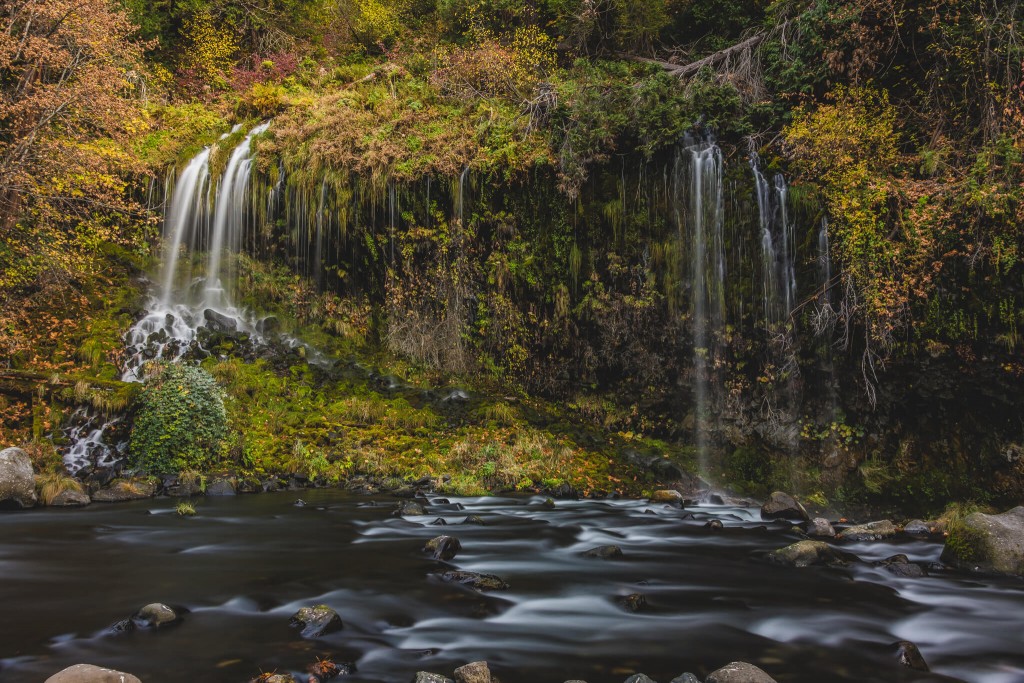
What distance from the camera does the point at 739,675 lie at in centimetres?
320

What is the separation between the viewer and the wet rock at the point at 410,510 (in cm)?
766

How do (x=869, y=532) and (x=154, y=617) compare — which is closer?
(x=154, y=617)

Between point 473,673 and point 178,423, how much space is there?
795 cm

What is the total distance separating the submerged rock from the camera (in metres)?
6.11

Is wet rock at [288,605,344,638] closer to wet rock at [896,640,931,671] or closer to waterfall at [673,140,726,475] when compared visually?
wet rock at [896,640,931,671]

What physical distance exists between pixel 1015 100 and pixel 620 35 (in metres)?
9.28

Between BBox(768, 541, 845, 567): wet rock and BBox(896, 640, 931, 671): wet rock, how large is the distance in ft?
6.40

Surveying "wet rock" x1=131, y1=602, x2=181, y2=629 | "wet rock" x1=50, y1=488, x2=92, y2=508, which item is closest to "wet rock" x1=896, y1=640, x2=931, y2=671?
"wet rock" x1=131, y1=602, x2=181, y2=629

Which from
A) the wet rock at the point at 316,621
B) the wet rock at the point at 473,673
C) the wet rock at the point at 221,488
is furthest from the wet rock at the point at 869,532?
the wet rock at the point at 221,488

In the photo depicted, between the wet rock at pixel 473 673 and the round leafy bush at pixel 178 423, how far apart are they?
764 centimetres

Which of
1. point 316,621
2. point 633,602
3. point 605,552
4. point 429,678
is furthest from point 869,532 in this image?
point 316,621

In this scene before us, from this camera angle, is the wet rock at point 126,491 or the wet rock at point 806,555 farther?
the wet rock at point 126,491

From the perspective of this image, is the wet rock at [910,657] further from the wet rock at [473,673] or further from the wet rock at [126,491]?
the wet rock at [126,491]

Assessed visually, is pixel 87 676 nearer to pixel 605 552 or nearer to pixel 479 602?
pixel 479 602
